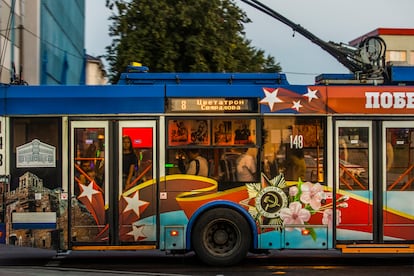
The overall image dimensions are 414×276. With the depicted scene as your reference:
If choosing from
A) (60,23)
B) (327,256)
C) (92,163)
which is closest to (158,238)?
(92,163)

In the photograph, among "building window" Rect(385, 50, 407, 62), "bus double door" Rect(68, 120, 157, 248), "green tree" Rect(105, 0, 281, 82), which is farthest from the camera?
"building window" Rect(385, 50, 407, 62)

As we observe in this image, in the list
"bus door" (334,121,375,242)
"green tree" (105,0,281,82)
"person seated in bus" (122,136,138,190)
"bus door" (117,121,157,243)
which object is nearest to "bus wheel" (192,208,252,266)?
"bus door" (117,121,157,243)

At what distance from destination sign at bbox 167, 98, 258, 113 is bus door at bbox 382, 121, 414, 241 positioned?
2.20m

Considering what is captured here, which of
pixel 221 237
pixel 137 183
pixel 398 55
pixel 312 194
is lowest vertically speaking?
pixel 221 237

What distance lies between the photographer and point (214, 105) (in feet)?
31.6

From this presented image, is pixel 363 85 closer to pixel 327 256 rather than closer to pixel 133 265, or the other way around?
pixel 327 256

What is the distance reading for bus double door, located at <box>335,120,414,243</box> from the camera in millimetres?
9555

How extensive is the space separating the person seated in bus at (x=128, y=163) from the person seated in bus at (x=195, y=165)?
2.40 feet

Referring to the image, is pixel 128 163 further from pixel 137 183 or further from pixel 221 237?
pixel 221 237

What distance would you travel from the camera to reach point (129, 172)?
31.2ft

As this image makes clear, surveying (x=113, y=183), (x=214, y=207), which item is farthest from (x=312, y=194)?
(x=113, y=183)

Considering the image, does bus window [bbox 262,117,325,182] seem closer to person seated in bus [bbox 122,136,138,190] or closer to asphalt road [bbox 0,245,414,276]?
asphalt road [bbox 0,245,414,276]

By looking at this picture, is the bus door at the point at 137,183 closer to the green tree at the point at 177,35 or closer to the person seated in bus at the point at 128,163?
the person seated in bus at the point at 128,163

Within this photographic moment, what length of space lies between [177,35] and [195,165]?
10.5 metres
